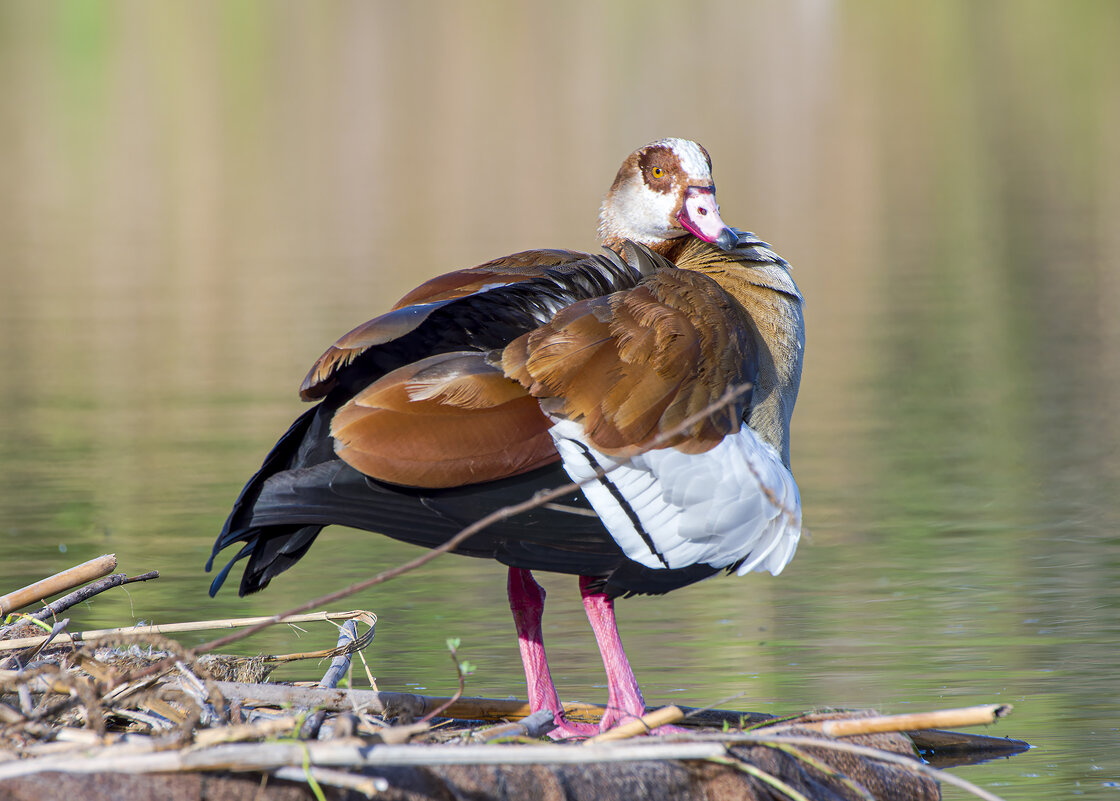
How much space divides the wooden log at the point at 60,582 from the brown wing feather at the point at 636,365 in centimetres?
161

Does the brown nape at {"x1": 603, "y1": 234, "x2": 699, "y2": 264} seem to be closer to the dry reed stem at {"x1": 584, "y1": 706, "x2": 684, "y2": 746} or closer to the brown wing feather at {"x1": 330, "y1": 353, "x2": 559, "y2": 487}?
the brown wing feather at {"x1": 330, "y1": 353, "x2": 559, "y2": 487}

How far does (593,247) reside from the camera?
21359 millimetres

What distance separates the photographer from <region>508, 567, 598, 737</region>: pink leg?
18.9 ft

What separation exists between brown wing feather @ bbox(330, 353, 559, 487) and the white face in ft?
4.74

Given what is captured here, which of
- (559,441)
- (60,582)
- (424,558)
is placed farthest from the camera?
(60,582)

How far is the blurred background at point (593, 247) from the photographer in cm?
746

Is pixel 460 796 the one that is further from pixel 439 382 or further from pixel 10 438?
pixel 10 438

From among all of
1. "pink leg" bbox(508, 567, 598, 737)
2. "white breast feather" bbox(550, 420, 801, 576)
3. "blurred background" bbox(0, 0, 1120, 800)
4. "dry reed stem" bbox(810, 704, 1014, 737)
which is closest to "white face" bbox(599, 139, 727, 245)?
"white breast feather" bbox(550, 420, 801, 576)

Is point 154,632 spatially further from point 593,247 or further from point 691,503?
point 593,247

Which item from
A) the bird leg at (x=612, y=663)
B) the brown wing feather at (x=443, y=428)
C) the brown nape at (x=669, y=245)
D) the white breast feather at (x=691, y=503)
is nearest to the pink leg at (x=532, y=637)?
the bird leg at (x=612, y=663)

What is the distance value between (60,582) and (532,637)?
5.30 feet

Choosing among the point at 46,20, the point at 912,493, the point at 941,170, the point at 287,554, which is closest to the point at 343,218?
the point at 941,170

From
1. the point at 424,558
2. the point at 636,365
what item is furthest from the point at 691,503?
the point at 424,558

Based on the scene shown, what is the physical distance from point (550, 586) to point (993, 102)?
30186mm
